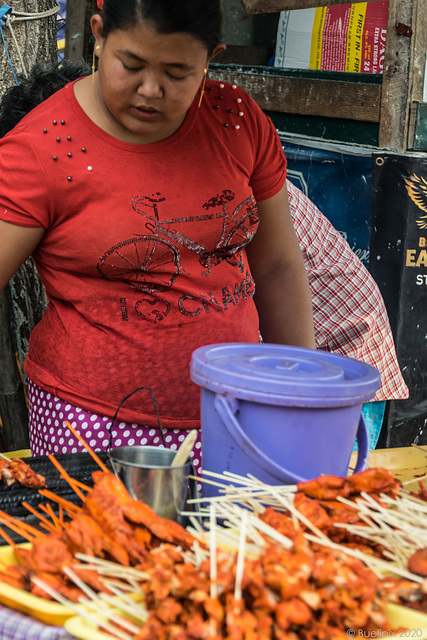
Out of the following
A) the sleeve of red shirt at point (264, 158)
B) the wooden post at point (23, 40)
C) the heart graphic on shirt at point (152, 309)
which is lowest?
the heart graphic on shirt at point (152, 309)

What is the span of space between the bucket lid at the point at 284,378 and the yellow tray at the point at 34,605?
52 centimetres

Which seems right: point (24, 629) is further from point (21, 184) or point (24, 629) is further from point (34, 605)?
point (21, 184)

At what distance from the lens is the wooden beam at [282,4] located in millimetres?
3275

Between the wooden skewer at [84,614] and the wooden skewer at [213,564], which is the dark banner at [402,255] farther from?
the wooden skewer at [84,614]

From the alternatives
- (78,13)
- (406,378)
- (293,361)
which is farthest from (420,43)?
(293,361)

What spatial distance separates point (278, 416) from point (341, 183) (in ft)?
9.54

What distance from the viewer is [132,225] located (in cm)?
181

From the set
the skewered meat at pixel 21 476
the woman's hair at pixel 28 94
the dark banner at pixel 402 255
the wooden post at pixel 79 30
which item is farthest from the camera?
the wooden post at pixel 79 30

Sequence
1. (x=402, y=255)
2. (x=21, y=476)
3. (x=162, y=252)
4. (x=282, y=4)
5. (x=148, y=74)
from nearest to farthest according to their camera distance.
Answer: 1. (x=21, y=476)
2. (x=148, y=74)
3. (x=162, y=252)
4. (x=282, y=4)
5. (x=402, y=255)

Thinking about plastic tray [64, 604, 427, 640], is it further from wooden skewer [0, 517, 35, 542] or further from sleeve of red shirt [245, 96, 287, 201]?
sleeve of red shirt [245, 96, 287, 201]

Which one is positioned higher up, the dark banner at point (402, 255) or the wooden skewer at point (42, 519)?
the dark banner at point (402, 255)

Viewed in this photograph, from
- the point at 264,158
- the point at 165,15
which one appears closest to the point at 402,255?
the point at 264,158

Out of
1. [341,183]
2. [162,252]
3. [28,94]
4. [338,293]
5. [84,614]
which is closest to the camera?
[84,614]

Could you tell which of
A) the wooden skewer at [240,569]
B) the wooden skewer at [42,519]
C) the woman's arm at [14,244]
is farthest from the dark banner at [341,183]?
the wooden skewer at [240,569]
